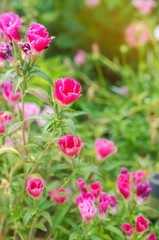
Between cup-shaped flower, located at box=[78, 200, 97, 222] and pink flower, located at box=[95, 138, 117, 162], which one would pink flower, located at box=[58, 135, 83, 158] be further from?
pink flower, located at box=[95, 138, 117, 162]

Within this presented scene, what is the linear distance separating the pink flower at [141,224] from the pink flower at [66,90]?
0.37 m

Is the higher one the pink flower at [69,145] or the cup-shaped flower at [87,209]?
the pink flower at [69,145]

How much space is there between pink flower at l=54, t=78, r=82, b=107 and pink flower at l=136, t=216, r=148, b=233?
1.21ft

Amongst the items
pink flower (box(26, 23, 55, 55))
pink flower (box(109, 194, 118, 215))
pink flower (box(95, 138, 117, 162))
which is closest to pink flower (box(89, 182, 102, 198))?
pink flower (box(109, 194, 118, 215))

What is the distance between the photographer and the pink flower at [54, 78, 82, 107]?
70 cm

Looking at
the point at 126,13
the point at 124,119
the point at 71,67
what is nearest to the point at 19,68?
the point at 124,119

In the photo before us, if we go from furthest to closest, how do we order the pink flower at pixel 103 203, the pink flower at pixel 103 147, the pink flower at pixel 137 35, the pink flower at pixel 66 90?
the pink flower at pixel 137 35 → the pink flower at pixel 103 147 → the pink flower at pixel 103 203 → the pink flower at pixel 66 90

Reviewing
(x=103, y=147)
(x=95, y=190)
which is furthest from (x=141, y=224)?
(x=103, y=147)

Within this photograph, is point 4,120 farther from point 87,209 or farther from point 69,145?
point 87,209

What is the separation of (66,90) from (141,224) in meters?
0.41

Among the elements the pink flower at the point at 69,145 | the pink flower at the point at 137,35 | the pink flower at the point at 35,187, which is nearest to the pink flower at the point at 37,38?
the pink flower at the point at 69,145

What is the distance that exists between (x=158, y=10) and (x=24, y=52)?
2.22m

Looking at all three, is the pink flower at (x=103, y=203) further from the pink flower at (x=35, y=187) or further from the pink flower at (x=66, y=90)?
the pink flower at (x=66, y=90)

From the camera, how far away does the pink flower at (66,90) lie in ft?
2.31
